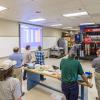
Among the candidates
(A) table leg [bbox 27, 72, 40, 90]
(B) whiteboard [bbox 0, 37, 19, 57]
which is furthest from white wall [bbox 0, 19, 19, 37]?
(A) table leg [bbox 27, 72, 40, 90]

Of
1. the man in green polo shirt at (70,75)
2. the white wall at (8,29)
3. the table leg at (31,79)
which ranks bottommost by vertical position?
the table leg at (31,79)

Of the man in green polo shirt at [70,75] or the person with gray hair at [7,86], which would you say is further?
the man in green polo shirt at [70,75]

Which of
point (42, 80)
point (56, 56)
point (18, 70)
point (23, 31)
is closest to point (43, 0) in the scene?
point (18, 70)

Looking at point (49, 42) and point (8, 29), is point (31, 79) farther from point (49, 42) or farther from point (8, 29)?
point (49, 42)

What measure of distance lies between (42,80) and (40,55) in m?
1.03

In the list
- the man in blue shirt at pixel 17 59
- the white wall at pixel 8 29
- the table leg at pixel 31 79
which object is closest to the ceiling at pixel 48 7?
the man in blue shirt at pixel 17 59

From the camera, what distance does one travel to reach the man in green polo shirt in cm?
270

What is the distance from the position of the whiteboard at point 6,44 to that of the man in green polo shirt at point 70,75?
540 centimetres

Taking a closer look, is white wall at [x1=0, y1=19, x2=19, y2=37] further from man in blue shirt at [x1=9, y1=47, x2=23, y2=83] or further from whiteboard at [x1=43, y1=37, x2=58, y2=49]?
whiteboard at [x1=43, y1=37, x2=58, y2=49]

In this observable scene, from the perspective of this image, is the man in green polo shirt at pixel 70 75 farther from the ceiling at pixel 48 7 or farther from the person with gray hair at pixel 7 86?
the ceiling at pixel 48 7

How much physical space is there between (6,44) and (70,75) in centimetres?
582

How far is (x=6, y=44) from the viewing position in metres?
7.79

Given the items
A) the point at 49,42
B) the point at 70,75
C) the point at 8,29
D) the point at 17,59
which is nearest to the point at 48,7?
the point at 17,59

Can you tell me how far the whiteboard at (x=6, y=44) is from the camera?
749 cm
